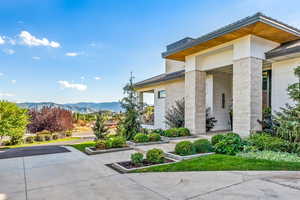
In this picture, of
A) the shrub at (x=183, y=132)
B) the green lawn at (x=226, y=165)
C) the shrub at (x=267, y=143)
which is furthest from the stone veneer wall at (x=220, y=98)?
the green lawn at (x=226, y=165)

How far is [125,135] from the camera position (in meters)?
11.0

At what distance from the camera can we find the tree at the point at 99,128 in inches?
513

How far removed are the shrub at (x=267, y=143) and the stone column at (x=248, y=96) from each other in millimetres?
756

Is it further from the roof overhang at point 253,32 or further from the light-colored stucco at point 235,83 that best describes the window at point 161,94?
the roof overhang at point 253,32

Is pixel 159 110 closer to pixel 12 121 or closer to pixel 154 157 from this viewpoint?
pixel 154 157

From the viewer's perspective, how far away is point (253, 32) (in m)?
8.02

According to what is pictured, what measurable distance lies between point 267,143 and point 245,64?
3.47 meters

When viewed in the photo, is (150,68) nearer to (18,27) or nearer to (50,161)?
(18,27)

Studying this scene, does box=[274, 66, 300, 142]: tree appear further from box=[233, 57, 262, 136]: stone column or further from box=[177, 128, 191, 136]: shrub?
box=[177, 128, 191, 136]: shrub

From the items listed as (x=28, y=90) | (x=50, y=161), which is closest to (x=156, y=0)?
(x=50, y=161)

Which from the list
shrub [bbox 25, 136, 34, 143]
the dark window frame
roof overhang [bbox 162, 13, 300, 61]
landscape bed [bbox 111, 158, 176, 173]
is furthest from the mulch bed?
the dark window frame

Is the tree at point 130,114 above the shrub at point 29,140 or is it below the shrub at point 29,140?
above

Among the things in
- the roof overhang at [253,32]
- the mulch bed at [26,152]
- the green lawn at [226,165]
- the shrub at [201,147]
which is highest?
the roof overhang at [253,32]

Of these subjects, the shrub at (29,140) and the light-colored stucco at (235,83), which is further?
the shrub at (29,140)
